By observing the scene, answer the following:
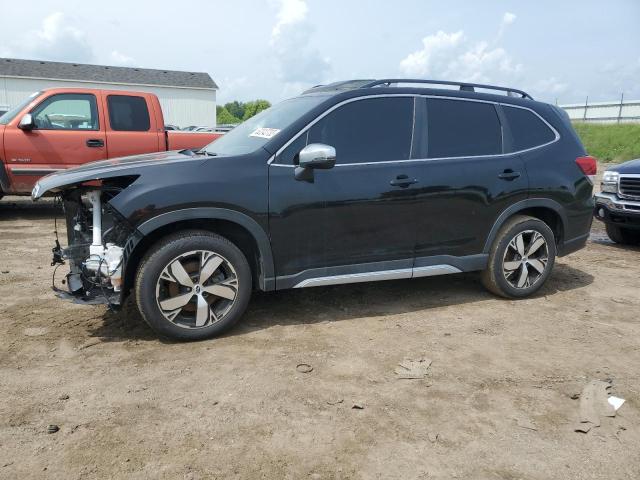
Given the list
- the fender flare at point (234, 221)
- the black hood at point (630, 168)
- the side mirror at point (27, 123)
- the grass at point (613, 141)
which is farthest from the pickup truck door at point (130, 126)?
the grass at point (613, 141)

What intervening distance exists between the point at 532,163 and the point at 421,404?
2.82m

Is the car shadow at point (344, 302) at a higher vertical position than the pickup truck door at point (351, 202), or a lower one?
lower

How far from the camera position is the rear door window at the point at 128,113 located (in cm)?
844

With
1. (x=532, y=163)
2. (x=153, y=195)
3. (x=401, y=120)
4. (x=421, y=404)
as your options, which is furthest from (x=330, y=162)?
(x=532, y=163)

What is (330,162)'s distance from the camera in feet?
12.6

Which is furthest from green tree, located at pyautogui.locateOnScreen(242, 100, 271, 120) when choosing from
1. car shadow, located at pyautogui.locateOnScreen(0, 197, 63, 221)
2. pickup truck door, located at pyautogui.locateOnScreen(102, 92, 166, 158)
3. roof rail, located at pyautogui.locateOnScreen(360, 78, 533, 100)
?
roof rail, located at pyautogui.locateOnScreen(360, 78, 533, 100)

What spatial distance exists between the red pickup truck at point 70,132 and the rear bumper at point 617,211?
637 cm

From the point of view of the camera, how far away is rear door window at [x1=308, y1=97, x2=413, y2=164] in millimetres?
4133

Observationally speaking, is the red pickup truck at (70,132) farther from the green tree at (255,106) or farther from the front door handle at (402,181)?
the green tree at (255,106)

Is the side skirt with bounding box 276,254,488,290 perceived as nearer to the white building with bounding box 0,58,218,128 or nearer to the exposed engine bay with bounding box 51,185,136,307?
the exposed engine bay with bounding box 51,185,136,307

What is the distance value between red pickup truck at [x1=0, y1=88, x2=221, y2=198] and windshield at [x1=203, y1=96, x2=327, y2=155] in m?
4.25

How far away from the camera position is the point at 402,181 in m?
4.27

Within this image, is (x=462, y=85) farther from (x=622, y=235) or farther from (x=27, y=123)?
(x=27, y=123)

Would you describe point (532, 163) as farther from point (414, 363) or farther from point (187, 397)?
point (187, 397)
